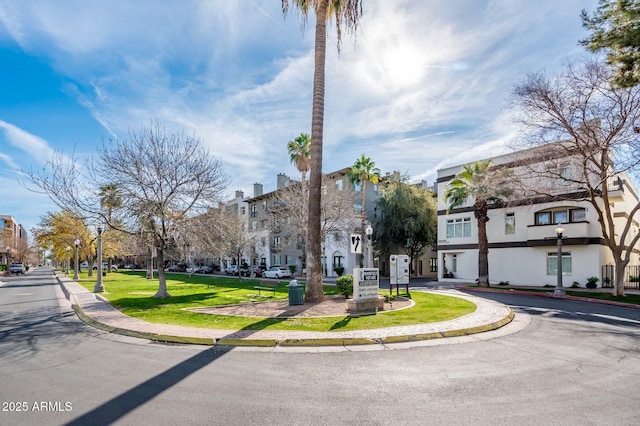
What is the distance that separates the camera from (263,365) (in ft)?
23.1

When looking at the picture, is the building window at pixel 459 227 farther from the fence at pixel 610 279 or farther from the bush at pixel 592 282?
the fence at pixel 610 279

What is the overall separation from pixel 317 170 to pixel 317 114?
8.04ft

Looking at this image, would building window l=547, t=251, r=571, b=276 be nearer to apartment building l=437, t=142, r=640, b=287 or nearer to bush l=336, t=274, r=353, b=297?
apartment building l=437, t=142, r=640, b=287

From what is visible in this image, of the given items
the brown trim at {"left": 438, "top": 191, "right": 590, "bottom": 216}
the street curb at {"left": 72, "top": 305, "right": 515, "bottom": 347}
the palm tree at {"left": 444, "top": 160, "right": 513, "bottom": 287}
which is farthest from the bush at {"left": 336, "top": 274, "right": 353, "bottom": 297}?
the brown trim at {"left": 438, "top": 191, "right": 590, "bottom": 216}

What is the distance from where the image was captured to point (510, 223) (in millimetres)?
30453

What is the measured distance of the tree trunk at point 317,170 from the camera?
14986 mm

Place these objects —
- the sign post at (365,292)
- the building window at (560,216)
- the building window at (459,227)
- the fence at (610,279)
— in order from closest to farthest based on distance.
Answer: the sign post at (365,292)
the fence at (610,279)
the building window at (560,216)
the building window at (459,227)

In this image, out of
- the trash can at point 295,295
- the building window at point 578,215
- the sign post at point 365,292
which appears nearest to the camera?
the sign post at point 365,292

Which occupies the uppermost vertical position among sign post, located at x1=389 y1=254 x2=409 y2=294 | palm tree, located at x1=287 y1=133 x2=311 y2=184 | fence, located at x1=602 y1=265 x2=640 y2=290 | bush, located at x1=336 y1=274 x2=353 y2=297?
palm tree, located at x1=287 y1=133 x2=311 y2=184

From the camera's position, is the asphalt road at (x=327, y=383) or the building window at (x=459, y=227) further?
the building window at (x=459, y=227)

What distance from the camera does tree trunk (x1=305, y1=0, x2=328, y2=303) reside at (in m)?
15.0

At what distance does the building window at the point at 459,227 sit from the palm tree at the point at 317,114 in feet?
72.9

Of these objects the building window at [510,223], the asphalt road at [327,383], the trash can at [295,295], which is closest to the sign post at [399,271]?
the trash can at [295,295]

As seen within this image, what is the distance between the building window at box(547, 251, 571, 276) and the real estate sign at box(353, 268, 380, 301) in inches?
837
